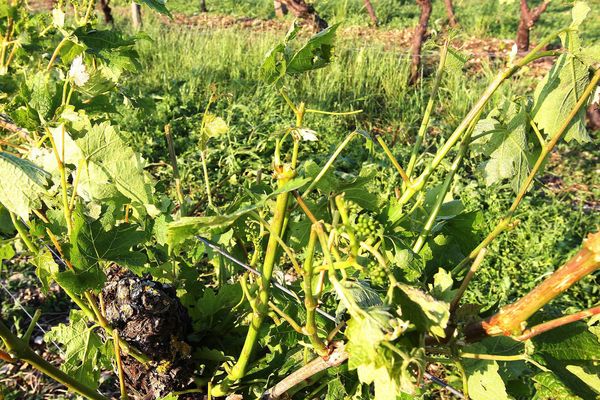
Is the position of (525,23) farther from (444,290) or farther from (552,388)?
(444,290)

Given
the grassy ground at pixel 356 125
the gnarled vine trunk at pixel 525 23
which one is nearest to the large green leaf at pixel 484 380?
the grassy ground at pixel 356 125

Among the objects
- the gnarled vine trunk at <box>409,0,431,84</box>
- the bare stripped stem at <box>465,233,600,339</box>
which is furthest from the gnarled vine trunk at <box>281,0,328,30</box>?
the bare stripped stem at <box>465,233,600,339</box>

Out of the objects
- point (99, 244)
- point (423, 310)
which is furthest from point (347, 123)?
point (423, 310)

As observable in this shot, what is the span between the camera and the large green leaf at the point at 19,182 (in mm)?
678

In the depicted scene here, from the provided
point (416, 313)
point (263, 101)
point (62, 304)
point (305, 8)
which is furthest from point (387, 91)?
point (416, 313)

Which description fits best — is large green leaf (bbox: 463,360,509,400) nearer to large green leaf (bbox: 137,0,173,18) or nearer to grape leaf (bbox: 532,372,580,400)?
grape leaf (bbox: 532,372,580,400)

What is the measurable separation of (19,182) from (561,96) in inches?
30.3

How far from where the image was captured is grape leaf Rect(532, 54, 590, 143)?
0.80 m

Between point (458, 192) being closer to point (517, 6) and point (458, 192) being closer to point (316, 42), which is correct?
point (316, 42)

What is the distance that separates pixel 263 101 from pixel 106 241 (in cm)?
370

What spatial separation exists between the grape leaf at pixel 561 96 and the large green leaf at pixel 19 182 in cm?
72

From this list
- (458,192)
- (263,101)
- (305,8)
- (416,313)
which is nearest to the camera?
(416,313)

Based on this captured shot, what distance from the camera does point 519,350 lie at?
812mm

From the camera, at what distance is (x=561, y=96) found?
0.82 meters
